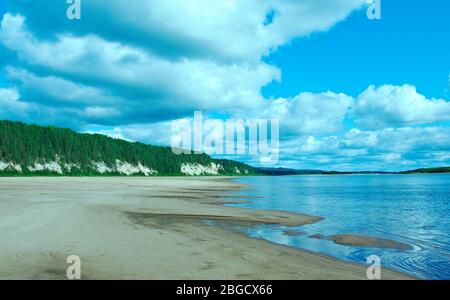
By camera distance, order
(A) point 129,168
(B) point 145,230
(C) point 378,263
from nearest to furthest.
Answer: (C) point 378,263 < (B) point 145,230 < (A) point 129,168

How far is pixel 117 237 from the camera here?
49.2 ft

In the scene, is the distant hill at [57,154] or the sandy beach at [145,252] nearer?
the sandy beach at [145,252]

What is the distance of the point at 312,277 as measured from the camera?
34.0 ft

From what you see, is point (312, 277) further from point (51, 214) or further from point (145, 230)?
point (51, 214)

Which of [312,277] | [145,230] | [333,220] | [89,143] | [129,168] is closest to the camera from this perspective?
[312,277]

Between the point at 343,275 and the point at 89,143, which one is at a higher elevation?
the point at 89,143

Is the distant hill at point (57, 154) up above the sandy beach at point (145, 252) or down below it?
above

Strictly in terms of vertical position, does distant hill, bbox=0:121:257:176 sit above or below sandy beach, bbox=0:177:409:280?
above

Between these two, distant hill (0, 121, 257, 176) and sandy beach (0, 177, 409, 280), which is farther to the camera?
distant hill (0, 121, 257, 176)

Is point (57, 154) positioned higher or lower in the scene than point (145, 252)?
higher

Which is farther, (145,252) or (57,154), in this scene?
(57,154)
